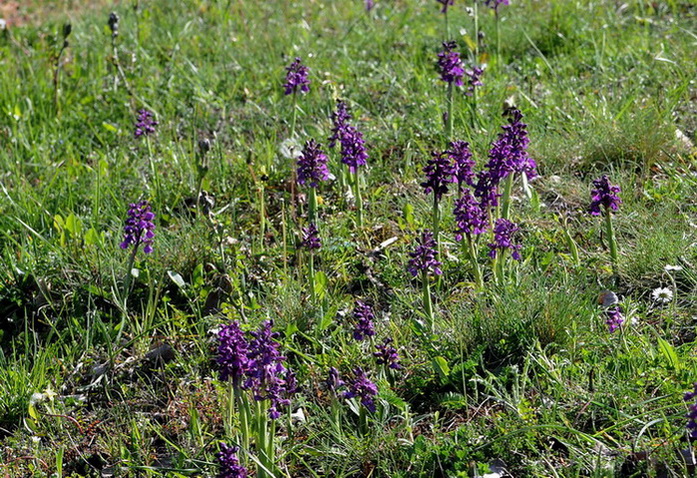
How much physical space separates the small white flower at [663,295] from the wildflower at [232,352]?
153 centimetres

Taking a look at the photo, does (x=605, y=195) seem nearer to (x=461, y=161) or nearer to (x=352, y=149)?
(x=461, y=161)

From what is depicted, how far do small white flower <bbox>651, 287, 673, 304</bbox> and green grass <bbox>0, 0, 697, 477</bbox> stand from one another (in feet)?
0.16

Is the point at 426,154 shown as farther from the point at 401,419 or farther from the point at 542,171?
the point at 401,419

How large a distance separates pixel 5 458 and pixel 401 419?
140cm

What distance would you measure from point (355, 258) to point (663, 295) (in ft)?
4.23

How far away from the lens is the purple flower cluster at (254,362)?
2354mm

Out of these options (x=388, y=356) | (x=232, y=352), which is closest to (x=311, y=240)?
(x=388, y=356)

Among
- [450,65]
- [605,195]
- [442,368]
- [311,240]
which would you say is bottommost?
[442,368]

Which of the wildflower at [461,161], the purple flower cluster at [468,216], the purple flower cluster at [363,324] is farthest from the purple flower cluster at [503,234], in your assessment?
the purple flower cluster at [363,324]

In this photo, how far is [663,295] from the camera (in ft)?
9.88

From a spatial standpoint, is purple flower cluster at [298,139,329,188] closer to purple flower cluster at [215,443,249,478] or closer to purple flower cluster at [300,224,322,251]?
purple flower cluster at [300,224,322,251]

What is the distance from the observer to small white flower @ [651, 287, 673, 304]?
292 cm

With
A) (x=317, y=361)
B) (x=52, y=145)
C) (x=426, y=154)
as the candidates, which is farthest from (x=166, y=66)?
(x=317, y=361)

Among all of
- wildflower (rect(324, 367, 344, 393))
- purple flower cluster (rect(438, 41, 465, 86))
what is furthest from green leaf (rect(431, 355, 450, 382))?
purple flower cluster (rect(438, 41, 465, 86))
